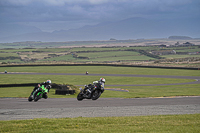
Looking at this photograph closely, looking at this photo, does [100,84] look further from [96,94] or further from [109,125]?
[109,125]

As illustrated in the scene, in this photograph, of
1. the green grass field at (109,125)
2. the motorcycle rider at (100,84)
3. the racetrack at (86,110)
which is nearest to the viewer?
the green grass field at (109,125)

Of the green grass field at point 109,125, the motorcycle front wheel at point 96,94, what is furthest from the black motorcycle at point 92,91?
the green grass field at point 109,125

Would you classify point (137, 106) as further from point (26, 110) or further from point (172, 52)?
point (172, 52)

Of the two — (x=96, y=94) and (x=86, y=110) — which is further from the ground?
(x=96, y=94)

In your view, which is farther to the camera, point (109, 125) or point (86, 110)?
point (86, 110)

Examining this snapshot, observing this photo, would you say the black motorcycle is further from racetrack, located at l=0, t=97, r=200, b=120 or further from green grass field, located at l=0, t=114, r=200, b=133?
green grass field, located at l=0, t=114, r=200, b=133

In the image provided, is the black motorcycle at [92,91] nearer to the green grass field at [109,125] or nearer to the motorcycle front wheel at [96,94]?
the motorcycle front wheel at [96,94]

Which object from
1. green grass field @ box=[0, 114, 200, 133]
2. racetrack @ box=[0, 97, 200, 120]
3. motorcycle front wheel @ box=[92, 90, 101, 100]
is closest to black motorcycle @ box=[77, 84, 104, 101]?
motorcycle front wheel @ box=[92, 90, 101, 100]

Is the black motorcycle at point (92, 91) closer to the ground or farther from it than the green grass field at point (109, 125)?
farther from it

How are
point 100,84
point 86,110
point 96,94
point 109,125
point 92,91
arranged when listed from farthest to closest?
1. point 96,94
2. point 92,91
3. point 100,84
4. point 86,110
5. point 109,125

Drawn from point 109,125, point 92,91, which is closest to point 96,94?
point 92,91

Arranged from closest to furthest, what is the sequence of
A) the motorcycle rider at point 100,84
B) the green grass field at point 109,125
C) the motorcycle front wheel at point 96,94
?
the green grass field at point 109,125 < the motorcycle rider at point 100,84 < the motorcycle front wheel at point 96,94

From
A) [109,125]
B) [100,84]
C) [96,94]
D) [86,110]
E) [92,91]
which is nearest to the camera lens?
[109,125]

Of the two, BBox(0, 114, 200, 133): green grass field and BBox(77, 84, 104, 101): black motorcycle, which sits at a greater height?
BBox(77, 84, 104, 101): black motorcycle
